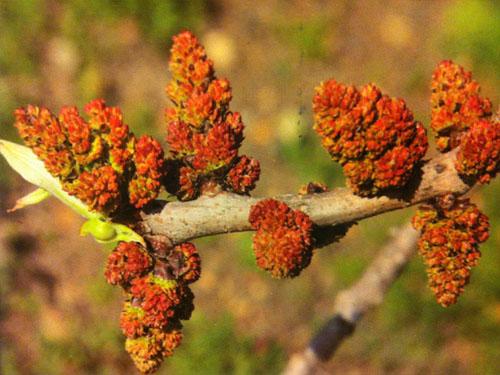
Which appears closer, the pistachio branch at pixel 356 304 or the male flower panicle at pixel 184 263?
the male flower panicle at pixel 184 263

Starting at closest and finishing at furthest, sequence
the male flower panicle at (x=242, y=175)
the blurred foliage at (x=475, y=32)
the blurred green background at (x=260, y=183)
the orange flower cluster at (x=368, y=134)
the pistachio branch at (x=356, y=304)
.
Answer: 1. the orange flower cluster at (x=368, y=134)
2. the male flower panicle at (x=242, y=175)
3. the pistachio branch at (x=356, y=304)
4. the blurred green background at (x=260, y=183)
5. the blurred foliage at (x=475, y=32)

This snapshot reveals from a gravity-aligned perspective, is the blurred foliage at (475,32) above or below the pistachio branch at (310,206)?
below

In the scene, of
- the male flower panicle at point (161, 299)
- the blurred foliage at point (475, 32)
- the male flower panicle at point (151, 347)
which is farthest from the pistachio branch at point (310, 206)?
the blurred foliage at point (475, 32)

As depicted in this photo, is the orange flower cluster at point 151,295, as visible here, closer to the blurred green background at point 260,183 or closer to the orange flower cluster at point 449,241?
the orange flower cluster at point 449,241

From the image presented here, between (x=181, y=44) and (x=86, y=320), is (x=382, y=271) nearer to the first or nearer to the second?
(x=181, y=44)

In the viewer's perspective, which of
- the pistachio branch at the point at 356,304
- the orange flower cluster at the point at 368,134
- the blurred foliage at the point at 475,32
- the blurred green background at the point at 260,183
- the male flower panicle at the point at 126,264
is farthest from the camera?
the blurred foliage at the point at 475,32

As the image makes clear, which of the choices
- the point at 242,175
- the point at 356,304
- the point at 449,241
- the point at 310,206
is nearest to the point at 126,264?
the point at 242,175

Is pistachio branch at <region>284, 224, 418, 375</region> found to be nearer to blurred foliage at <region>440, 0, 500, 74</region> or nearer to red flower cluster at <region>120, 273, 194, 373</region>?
red flower cluster at <region>120, 273, 194, 373</region>
